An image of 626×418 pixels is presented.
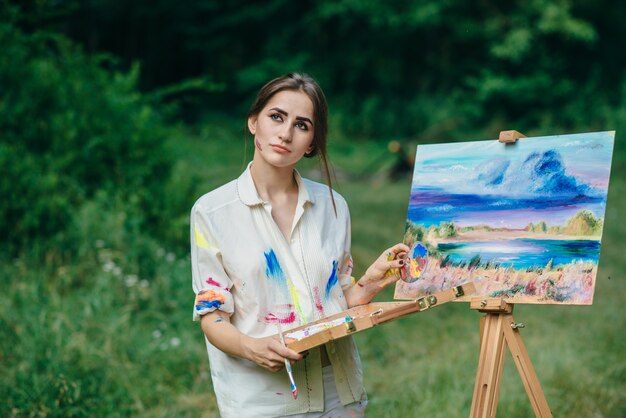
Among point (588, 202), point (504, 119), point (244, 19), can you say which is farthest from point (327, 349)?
point (244, 19)

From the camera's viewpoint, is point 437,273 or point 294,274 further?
point 437,273

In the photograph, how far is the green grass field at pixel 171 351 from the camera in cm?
384

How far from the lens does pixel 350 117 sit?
18219 mm

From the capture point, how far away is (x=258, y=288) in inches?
88.3

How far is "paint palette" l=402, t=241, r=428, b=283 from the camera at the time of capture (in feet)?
8.54

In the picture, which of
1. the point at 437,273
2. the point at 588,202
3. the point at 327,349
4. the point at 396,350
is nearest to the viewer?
the point at 327,349

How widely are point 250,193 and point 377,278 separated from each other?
18.7 inches

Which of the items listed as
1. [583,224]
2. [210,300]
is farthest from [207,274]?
[583,224]

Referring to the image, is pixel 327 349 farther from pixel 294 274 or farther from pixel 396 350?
pixel 396 350

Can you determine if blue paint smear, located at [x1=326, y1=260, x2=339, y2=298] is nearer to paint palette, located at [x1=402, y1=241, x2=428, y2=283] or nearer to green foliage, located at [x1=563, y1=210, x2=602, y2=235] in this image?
paint palette, located at [x1=402, y1=241, x2=428, y2=283]

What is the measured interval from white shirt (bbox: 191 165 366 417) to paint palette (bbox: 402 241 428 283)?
350 mm

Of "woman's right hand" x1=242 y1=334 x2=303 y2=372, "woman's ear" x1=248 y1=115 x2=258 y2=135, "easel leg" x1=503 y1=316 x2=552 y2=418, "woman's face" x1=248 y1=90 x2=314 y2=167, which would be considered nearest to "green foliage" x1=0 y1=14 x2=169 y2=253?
"woman's ear" x1=248 y1=115 x2=258 y2=135

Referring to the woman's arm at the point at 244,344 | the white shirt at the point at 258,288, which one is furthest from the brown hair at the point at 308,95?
the woman's arm at the point at 244,344

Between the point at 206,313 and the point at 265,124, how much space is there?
0.57m
